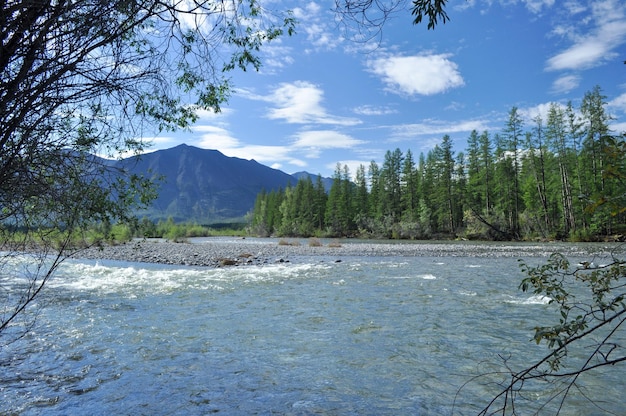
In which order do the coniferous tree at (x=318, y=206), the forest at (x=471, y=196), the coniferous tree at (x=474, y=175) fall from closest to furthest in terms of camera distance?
the forest at (x=471, y=196)
the coniferous tree at (x=474, y=175)
the coniferous tree at (x=318, y=206)

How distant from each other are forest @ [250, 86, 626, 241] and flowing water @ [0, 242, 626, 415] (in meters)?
17.4

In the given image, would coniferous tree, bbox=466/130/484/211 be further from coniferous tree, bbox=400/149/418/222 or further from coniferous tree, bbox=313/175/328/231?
coniferous tree, bbox=313/175/328/231

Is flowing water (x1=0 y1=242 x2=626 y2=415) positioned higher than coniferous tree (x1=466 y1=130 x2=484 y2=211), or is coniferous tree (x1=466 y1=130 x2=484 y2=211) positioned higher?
coniferous tree (x1=466 y1=130 x2=484 y2=211)

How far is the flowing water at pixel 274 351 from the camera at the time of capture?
4531 millimetres

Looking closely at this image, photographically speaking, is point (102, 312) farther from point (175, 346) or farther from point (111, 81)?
point (111, 81)

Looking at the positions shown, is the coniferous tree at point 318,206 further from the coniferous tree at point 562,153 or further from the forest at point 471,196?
the coniferous tree at point 562,153

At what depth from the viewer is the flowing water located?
14.9ft

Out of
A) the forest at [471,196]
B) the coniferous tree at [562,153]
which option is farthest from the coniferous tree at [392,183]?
the coniferous tree at [562,153]

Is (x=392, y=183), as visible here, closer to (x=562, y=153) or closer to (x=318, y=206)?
(x=318, y=206)

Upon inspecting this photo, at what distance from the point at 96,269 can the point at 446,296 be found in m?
16.3

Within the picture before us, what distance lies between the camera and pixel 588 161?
38906 mm

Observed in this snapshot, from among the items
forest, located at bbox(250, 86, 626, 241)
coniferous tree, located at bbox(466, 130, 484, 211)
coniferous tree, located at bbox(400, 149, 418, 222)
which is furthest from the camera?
coniferous tree, located at bbox(400, 149, 418, 222)

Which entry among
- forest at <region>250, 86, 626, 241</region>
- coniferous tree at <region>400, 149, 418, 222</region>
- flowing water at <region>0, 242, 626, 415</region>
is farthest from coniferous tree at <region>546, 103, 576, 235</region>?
flowing water at <region>0, 242, 626, 415</region>

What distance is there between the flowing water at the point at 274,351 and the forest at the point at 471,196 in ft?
56.9
